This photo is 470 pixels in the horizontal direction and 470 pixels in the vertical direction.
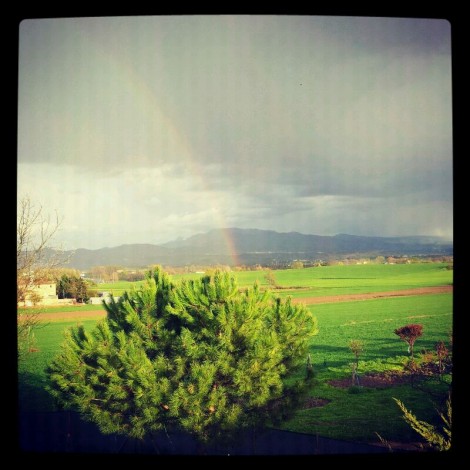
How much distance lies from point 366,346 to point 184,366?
359cm

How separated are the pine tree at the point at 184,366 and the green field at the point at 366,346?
6.6 inches

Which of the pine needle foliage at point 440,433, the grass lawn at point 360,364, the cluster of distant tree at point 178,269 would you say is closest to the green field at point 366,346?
the grass lawn at point 360,364

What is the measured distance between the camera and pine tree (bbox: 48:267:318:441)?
9.34 feet

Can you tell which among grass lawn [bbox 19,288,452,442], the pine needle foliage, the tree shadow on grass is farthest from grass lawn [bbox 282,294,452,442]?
the tree shadow on grass

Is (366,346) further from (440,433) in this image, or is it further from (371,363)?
(440,433)

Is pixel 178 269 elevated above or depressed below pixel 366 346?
above

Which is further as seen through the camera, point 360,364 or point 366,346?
point 366,346

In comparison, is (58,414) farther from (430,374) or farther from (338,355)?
(338,355)

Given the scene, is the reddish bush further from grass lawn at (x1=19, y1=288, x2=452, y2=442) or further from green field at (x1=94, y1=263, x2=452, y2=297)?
green field at (x1=94, y1=263, x2=452, y2=297)

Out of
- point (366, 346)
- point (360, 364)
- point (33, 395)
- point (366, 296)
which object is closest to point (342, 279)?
point (366, 296)

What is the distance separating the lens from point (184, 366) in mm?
2883

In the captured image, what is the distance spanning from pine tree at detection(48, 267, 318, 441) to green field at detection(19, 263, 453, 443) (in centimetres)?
17

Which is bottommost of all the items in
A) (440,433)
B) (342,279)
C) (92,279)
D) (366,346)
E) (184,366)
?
(366,346)

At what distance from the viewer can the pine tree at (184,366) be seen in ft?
9.34
